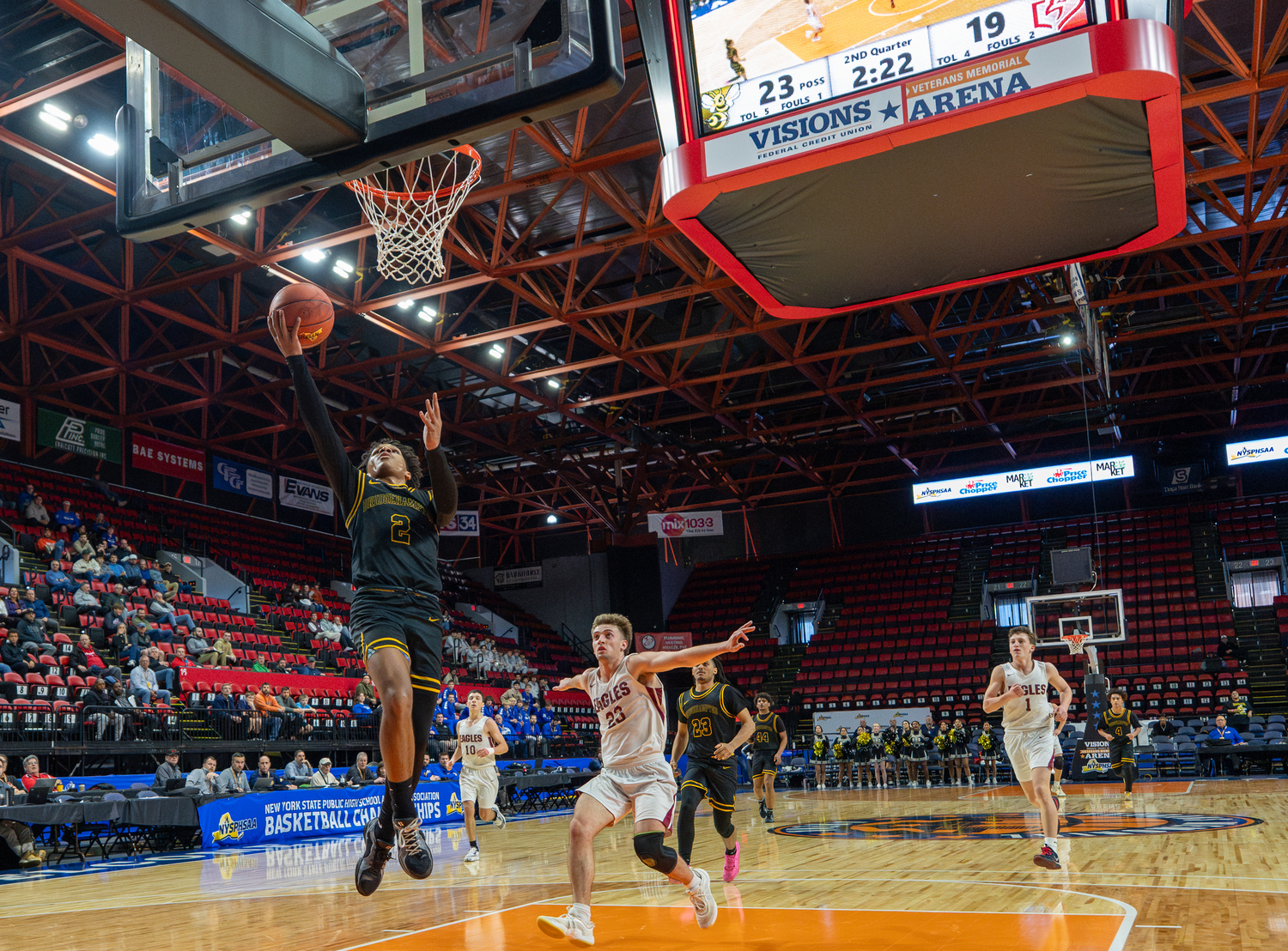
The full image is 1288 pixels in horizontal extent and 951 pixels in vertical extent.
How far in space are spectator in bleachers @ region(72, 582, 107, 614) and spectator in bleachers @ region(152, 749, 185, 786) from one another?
4935 millimetres

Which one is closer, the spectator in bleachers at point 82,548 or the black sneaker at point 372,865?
the black sneaker at point 372,865

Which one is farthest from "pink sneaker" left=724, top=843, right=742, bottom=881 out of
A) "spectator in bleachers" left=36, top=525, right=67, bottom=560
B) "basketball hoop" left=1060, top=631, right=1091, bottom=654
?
"spectator in bleachers" left=36, top=525, right=67, bottom=560

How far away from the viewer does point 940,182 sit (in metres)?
5.40

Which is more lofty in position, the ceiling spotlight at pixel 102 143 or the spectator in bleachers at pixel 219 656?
the ceiling spotlight at pixel 102 143

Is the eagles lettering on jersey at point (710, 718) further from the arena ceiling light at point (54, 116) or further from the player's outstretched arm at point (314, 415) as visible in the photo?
the arena ceiling light at point (54, 116)

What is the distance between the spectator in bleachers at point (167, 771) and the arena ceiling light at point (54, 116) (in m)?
8.36

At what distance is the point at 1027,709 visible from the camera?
8.49 meters

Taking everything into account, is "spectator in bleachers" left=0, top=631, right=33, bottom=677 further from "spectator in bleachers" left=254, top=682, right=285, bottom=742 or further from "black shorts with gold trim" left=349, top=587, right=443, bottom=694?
"black shorts with gold trim" left=349, top=587, right=443, bottom=694

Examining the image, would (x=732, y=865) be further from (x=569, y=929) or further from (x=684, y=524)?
(x=684, y=524)

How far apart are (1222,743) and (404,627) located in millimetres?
21885

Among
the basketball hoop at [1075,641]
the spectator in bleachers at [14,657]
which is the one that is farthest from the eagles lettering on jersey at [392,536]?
the basketball hoop at [1075,641]

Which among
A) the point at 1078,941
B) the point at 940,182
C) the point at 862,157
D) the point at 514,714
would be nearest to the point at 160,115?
the point at 862,157

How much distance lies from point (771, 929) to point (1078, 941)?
1695 mm

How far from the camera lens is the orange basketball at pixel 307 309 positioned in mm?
4672
